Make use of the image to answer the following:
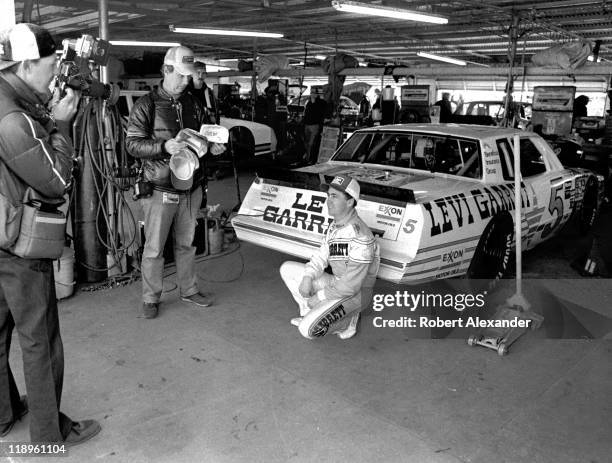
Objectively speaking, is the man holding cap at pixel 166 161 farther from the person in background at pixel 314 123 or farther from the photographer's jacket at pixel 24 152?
the person in background at pixel 314 123

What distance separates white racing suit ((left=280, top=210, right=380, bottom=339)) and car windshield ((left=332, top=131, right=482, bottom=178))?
170 centimetres

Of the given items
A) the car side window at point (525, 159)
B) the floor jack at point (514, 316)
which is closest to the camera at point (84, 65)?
the floor jack at point (514, 316)

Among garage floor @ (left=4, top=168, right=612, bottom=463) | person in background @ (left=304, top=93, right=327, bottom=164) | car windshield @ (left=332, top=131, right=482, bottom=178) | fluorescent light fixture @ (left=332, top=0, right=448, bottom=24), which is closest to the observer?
garage floor @ (left=4, top=168, right=612, bottom=463)

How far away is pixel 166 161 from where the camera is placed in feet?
13.5

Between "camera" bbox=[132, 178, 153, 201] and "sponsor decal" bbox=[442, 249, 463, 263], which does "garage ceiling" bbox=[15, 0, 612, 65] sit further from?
"sponsor decal" bbox=[442, 249, 463, 263]

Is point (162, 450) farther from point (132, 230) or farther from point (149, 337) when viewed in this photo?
point (132, 230)

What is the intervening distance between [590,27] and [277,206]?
9498 millimetres

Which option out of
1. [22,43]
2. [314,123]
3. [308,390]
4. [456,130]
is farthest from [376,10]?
[22,43]

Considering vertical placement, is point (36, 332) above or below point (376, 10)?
below

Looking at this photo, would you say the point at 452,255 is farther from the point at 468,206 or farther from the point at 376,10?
the point at 376,10

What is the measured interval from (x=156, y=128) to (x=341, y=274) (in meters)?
1.73

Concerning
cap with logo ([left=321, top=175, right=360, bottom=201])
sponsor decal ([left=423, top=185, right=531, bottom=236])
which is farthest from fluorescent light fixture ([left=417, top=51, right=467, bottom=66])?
cap with logo ([left=321, top=175, right=360, bottom=201])

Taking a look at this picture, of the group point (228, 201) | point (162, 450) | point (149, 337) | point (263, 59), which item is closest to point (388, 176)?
point (149, 337)

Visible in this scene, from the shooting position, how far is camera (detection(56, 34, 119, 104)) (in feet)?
9.20
